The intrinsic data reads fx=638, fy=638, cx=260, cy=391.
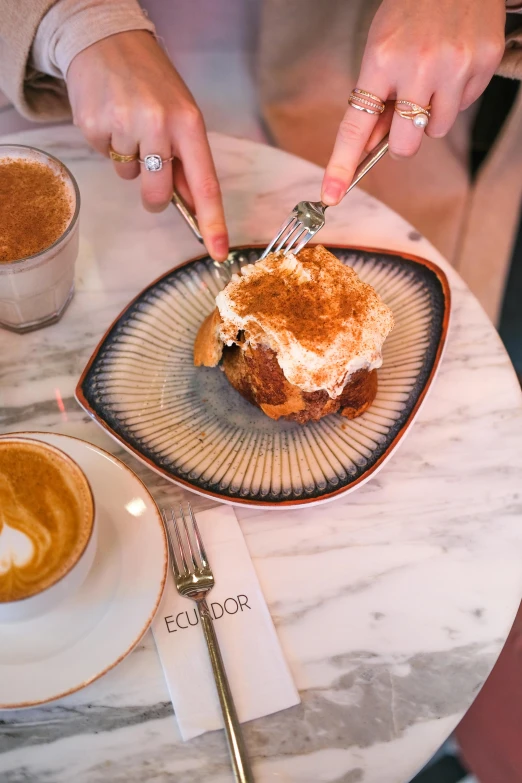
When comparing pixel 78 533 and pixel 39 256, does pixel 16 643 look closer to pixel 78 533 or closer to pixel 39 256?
pixel 78 533

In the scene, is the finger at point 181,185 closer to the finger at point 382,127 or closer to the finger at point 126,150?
the finger at point 126,150

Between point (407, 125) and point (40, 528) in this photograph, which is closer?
point (40, 528)

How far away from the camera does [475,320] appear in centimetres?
115

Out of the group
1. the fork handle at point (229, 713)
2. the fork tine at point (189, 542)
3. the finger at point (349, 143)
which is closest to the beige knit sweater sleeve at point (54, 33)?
the finger at point (349, 143)

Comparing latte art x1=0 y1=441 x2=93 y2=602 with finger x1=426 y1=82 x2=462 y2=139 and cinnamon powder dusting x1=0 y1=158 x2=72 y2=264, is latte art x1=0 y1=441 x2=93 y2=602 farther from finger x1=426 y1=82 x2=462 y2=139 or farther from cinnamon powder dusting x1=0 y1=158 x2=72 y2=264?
finger x1=426 y1=82 x2=462 y2=139

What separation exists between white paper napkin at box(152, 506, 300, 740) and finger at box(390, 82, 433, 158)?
27.1 inches

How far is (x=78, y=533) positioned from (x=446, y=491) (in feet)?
1.81

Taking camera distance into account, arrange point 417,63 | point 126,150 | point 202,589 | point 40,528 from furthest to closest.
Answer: point 126,150
point 417,63
point 202,589
point 40,528

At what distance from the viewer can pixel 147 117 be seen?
1.04m

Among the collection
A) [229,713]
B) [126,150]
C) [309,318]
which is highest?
[126,150]

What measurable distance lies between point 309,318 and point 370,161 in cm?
31

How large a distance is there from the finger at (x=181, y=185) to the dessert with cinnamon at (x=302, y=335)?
0.81ft

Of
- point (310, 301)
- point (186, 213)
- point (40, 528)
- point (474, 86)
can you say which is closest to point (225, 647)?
point (40, 528)

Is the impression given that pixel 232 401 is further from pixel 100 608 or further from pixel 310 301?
pixel 100 608
